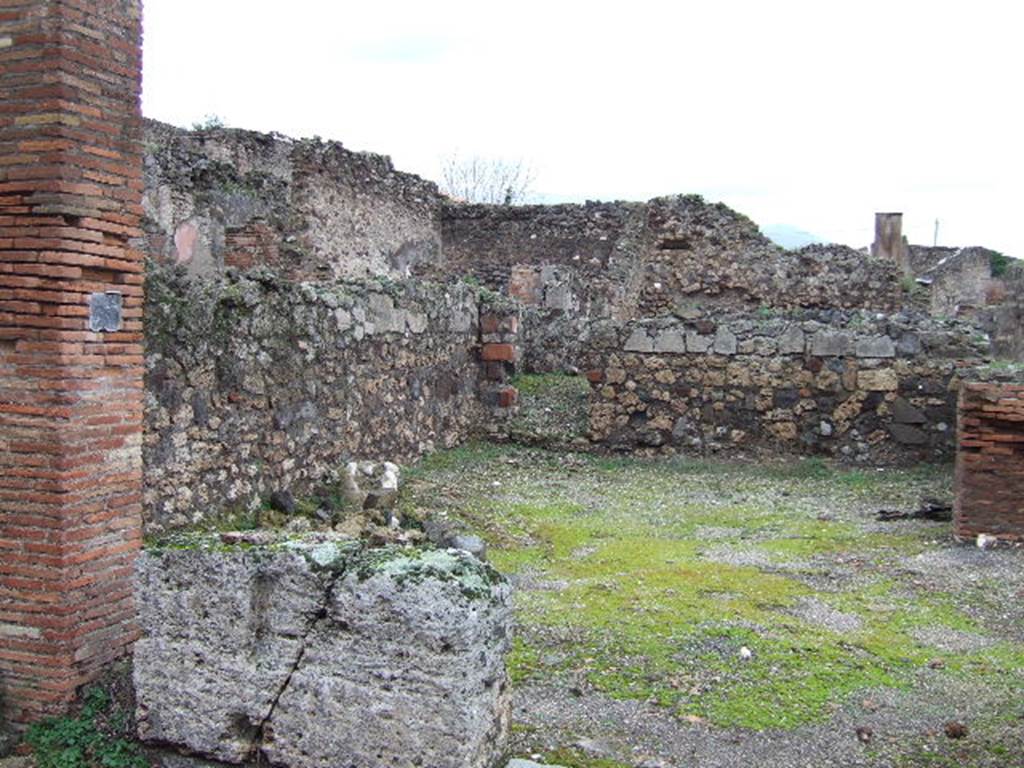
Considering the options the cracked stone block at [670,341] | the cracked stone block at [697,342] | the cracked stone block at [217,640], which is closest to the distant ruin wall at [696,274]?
the cracked stone block at [670,341]

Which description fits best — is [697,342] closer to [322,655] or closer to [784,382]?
[784,382]

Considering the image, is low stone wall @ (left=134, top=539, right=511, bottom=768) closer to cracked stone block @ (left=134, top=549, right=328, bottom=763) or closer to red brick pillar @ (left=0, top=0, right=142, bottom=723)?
cracked stone block @ (left=134, top=549, right=328, bottom=763)

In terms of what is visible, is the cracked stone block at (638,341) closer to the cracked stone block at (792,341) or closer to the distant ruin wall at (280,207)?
the cracked stone block at (792,341)

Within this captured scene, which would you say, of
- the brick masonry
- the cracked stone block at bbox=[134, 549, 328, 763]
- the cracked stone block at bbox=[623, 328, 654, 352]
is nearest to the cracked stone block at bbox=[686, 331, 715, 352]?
the cracked stone block at bbox=[623, 328, 654, 352]

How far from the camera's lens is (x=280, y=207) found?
48.0ft

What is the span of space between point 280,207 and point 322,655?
11572 mm

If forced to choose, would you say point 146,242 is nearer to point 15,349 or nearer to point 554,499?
point 554,499

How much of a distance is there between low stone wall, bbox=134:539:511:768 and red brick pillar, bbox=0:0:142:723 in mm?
582

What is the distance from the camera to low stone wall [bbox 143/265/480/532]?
20.8ft

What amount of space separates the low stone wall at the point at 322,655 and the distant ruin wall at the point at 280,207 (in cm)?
501

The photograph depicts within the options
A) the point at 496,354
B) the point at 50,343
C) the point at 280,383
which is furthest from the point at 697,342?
the point at 50,343

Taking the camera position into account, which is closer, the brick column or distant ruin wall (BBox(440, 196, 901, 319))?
the brick column

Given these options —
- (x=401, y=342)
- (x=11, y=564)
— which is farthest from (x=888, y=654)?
(x=401, y=342)

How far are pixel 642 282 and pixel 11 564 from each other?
14.4 metres
